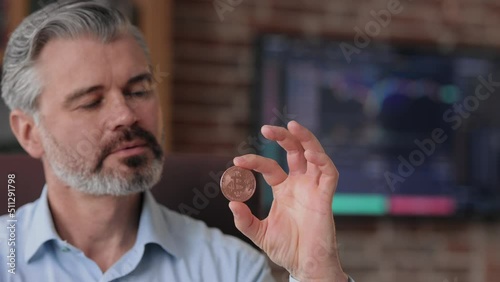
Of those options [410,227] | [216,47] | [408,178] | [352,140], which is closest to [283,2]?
[216,47]

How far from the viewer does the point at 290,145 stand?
3.75 feet

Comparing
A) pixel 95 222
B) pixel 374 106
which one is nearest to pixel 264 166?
pixel 95 222

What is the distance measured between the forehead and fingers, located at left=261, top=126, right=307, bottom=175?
385 mm

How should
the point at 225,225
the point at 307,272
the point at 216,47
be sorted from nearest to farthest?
the point at 307,272, the point at 225,225, the point at 216,47

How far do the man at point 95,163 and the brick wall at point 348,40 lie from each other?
109 centimetres

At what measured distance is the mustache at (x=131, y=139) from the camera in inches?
52.3

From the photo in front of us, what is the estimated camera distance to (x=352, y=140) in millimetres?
2623

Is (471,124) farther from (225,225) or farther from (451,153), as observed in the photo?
(225,225)

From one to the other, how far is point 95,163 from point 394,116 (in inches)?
62.0

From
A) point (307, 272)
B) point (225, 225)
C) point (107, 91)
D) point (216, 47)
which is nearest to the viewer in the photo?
point (307, 272)

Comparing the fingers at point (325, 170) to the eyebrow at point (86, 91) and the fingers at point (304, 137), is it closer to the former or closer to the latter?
the fingers at point (304, 137)

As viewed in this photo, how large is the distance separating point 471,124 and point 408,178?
0.33 metres

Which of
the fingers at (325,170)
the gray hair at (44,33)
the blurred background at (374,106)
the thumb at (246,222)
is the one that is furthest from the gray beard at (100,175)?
the blurred background at (374,106)

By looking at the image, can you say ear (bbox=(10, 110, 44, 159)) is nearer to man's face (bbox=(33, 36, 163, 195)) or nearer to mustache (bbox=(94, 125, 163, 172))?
man's face (bbox=(33, 36, 163, 195))
